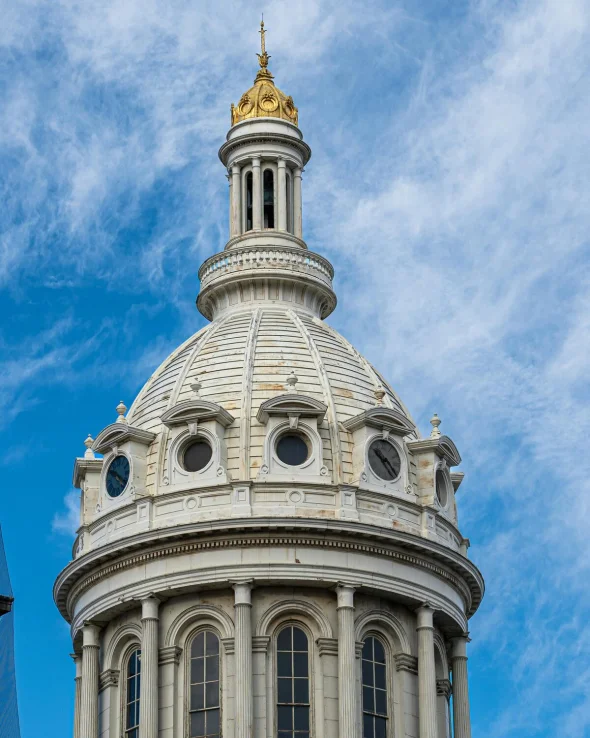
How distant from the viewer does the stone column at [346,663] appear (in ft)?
257

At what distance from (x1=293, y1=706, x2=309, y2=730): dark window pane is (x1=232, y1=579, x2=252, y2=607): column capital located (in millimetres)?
4054

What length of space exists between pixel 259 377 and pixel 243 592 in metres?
9.60

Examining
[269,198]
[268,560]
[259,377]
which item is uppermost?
[269,198]

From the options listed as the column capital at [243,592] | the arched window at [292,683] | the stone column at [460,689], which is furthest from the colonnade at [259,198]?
the arched window at [292,683]

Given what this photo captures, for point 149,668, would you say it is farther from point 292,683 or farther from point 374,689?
point 374,689

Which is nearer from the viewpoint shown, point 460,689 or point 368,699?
point 368,699

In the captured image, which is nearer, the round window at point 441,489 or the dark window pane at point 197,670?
the dark window pane at point 197,670

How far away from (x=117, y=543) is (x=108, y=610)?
99.5 inches

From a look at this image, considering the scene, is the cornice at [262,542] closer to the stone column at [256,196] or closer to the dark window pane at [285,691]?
the dark window pane at [285,691]

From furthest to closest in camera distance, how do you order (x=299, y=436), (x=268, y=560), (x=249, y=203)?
(x=249, y=203) < (x=299, y=436) < (x=268, y=560)

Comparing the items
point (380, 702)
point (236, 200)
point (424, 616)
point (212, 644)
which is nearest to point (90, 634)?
point (212, 644)

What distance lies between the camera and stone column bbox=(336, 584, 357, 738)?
78.4m

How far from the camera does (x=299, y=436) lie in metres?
83.2

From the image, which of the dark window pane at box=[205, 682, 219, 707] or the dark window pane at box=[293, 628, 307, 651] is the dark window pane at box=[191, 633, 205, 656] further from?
the dark window pane at box=[293, 628, 307, 651]
